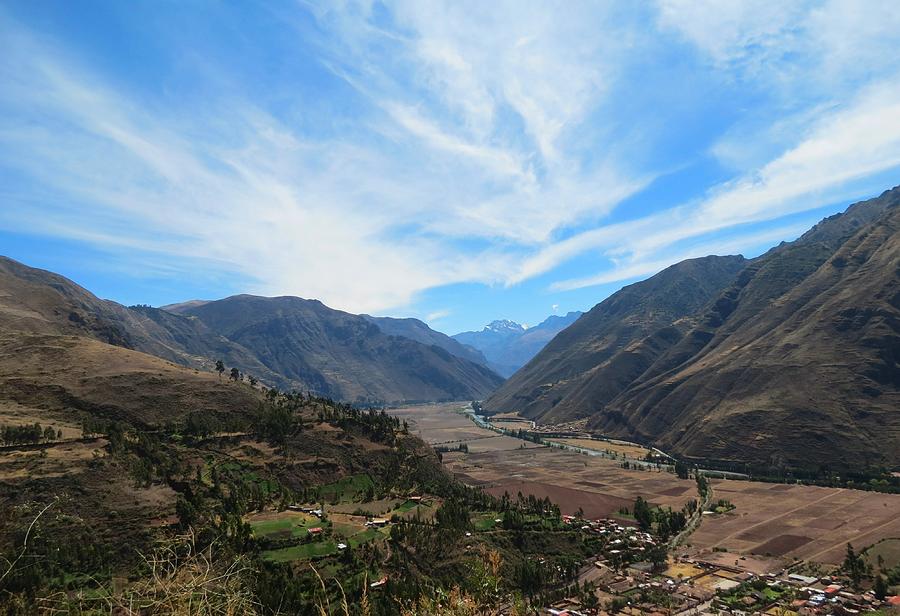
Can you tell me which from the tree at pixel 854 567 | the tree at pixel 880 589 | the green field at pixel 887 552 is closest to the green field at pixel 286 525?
the tree at pixel 880 589

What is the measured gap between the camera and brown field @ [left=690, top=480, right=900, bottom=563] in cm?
9788

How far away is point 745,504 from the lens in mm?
128500

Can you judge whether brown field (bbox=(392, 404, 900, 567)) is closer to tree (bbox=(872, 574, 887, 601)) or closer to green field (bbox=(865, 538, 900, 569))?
green field (bbox=(865, 538, 900, 569))

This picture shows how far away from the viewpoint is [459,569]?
76.9 metres

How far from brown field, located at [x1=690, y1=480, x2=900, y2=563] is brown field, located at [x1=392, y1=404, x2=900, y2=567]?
16 centimetres

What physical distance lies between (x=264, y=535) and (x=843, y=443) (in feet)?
546

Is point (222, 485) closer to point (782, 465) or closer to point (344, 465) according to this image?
point (344, 465)

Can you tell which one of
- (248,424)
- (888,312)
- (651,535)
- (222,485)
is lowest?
(651,535)

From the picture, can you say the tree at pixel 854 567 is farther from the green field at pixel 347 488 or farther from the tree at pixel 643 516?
the green field at pixel 347 488

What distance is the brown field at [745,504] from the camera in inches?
3895

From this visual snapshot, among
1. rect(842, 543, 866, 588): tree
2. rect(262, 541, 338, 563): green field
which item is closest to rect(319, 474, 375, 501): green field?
rect(262, 541, 338, 563): green field

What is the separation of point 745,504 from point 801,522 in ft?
54.9

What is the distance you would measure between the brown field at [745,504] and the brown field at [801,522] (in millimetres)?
162

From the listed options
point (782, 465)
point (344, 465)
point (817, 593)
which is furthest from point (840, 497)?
point (344, 465)
